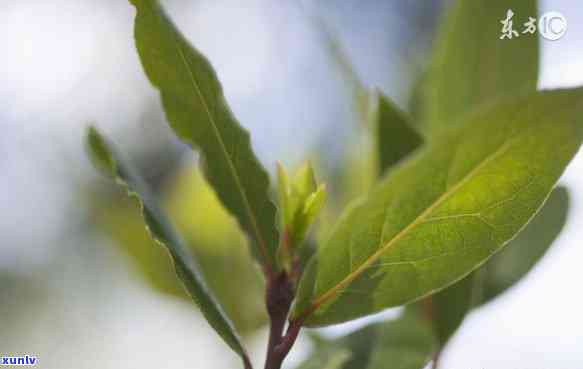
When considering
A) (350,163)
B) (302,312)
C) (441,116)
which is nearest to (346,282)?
(302,312)

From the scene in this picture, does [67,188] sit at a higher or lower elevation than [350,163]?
lower

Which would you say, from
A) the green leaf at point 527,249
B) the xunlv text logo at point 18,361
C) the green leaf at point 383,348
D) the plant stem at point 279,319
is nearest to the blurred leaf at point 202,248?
the xunlv text logo at point 18,361

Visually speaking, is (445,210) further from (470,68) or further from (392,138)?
(470,68)

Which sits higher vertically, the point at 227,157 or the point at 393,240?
the point at 227,157

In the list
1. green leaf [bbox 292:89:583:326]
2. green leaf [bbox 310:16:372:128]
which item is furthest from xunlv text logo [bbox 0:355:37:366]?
green leaf [bbox 292:89:583:326]

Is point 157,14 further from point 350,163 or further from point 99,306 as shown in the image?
point 99,306

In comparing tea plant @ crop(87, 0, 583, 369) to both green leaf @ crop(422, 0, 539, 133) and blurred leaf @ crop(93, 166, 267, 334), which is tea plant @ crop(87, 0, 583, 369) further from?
blurred leaf @ crop(93, 166, 267, 334)

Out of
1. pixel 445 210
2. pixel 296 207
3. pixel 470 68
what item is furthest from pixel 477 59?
pixel 445 210
